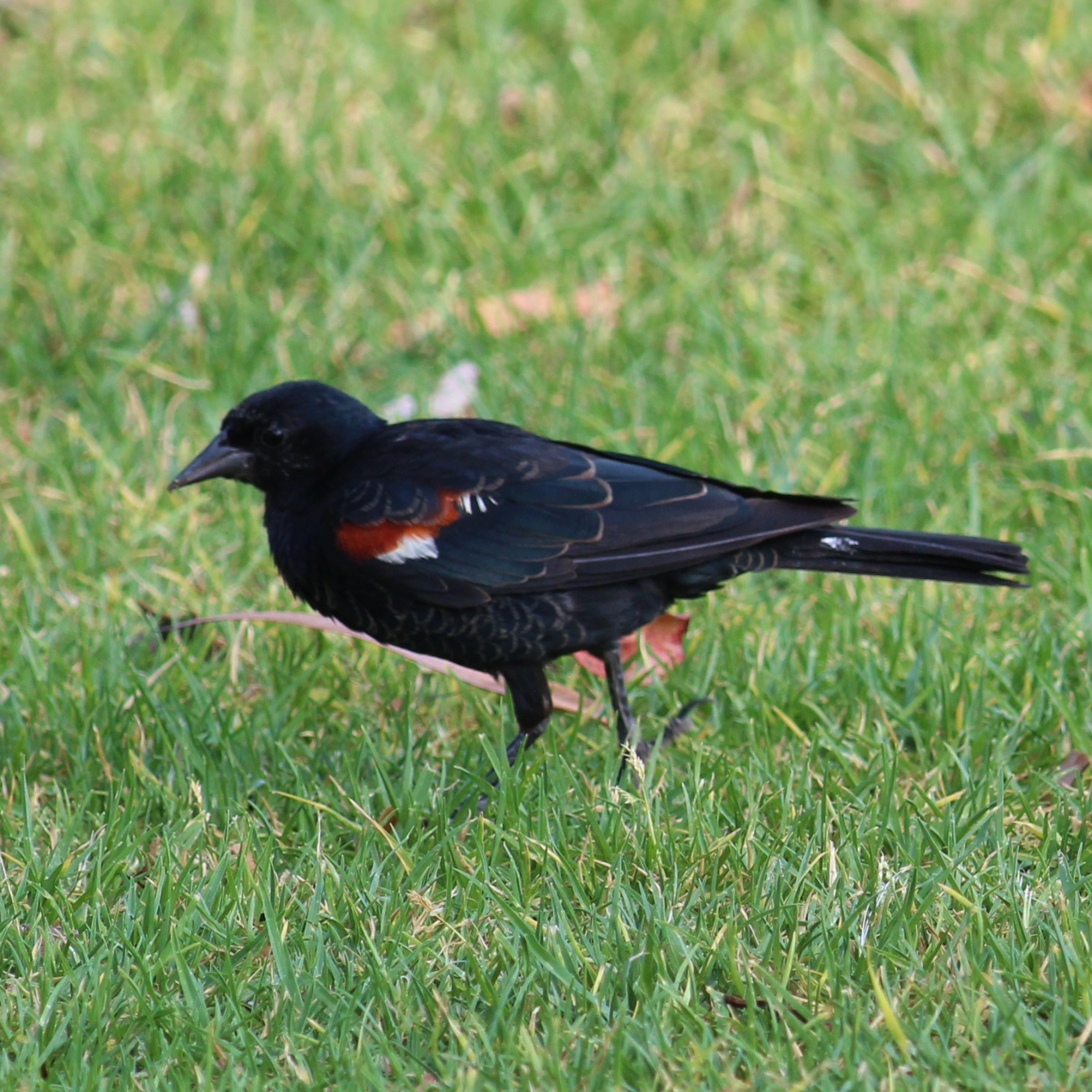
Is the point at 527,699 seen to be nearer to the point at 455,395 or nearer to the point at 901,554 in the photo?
the point at 901,554

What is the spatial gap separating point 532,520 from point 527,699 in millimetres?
442

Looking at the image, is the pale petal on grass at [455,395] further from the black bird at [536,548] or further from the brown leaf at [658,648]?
the black bird at [536,548]

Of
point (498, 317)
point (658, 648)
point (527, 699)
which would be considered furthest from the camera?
point (498, 317)

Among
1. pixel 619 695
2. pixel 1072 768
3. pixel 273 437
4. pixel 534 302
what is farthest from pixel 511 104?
pixel 1072 768

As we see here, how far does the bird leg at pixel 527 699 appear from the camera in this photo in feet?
13.4

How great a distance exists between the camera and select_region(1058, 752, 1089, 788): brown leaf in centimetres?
393

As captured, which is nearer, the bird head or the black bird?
the black bird

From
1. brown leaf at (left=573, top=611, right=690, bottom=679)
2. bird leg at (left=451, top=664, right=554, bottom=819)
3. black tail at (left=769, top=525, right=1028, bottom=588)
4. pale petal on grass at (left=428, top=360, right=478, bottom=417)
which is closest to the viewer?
black tail at (left=769, top=525, right=1028, bottom=588)

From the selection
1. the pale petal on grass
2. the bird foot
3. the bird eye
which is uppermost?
the bird eye

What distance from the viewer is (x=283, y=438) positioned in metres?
4.29

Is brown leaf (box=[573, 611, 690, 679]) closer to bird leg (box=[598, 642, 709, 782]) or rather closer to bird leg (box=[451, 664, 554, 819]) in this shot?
bird leg (box=[598, 642, 709, 782])

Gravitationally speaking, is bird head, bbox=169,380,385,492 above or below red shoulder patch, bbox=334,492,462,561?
above

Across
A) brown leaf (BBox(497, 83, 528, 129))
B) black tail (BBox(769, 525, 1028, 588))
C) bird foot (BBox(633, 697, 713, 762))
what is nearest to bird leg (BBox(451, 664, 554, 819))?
bird foot (BBox(633, 697, 713, 762))

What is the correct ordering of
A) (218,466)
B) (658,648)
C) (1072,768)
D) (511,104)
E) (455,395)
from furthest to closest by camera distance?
1. (511,104)
2. (455,395)
3. (658,648)
4. (218,466)
5. (1072,768)
